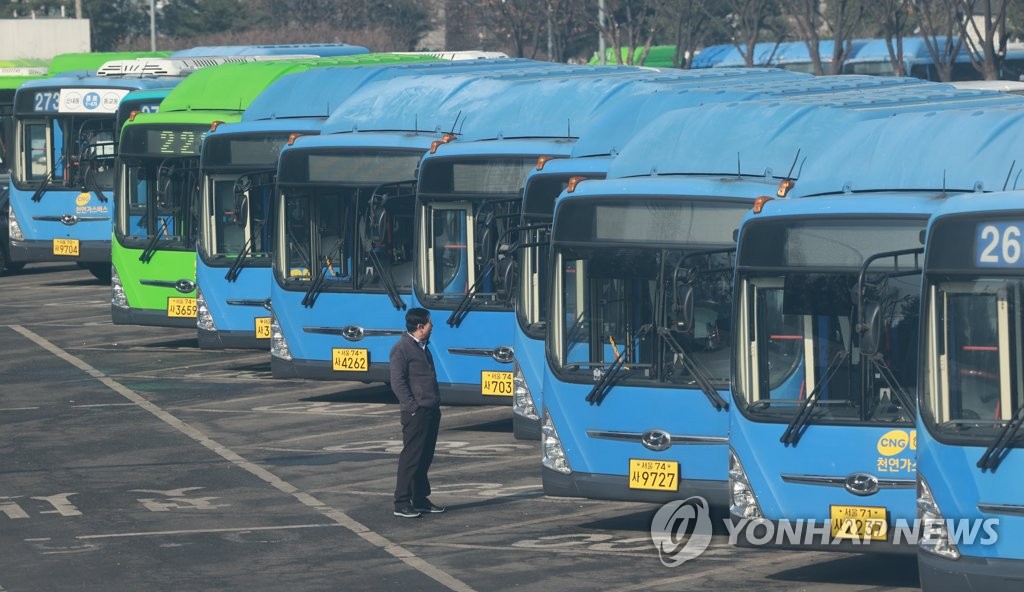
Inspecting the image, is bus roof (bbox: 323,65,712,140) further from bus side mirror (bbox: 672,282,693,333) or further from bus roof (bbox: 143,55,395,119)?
bus side mirror (bbox: 672,282,693,333)

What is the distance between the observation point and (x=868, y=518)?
448 inches

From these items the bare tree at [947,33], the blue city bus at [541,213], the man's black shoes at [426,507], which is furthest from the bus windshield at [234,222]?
the bare tree at [947,33]

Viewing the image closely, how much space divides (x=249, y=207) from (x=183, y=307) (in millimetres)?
3184

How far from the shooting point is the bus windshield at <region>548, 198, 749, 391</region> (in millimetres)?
13047

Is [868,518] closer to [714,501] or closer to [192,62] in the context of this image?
[714,501]

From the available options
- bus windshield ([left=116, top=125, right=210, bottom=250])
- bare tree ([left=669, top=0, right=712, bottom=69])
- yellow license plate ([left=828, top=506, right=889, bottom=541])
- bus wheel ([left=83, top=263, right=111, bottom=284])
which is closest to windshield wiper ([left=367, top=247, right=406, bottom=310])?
bus windshield ([left=116, top=125, right=210, bottom=250])

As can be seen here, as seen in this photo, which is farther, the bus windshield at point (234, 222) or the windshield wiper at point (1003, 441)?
the bus windshield at point (234, 222)

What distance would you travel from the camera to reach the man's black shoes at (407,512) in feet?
48.3

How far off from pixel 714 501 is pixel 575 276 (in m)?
1.81

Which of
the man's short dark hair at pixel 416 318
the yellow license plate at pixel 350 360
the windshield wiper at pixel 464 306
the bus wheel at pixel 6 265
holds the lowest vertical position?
the bus wheel at pixel 6 265

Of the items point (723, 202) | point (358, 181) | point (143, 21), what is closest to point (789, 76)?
point (358, 181)

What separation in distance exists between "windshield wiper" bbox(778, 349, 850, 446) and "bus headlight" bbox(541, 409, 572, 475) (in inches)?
90.0

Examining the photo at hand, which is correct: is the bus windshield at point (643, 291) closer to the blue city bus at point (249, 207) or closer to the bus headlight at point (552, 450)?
the bus headlight at point (552, 450)

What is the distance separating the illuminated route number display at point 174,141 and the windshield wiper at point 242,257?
2589 mm
